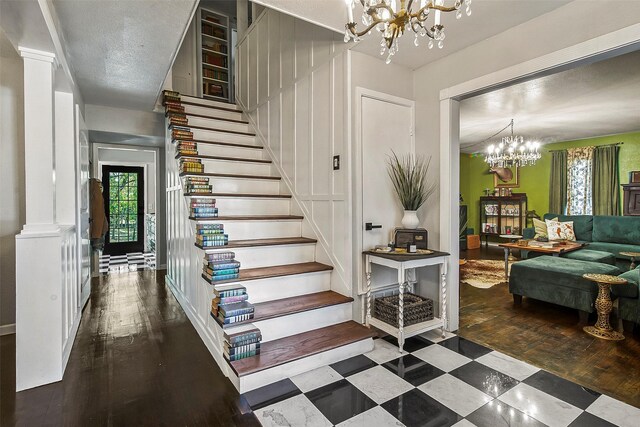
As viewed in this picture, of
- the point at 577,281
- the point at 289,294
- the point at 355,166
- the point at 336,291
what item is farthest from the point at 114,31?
the point at 577,281

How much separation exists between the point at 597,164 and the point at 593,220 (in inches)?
53.2

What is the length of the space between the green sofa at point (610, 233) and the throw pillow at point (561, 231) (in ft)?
0.57

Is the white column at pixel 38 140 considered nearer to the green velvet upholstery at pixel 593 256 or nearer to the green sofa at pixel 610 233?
the green velvet upholstery at pixel 593 256

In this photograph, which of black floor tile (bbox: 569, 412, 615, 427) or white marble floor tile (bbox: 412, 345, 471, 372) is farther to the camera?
white marble floor tile (bbox: 412, 345, 471, 372)

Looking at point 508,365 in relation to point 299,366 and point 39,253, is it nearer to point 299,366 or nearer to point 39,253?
point 299,366

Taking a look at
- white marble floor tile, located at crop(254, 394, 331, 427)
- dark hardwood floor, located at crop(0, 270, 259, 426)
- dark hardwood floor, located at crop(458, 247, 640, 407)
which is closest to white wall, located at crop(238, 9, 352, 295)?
white marble floor tile, located at crop(254, 394, 331, 427)

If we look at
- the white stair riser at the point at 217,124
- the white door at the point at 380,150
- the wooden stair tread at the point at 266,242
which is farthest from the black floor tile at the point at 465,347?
the white stair riser at the point at 217,124

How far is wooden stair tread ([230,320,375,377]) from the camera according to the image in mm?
2008

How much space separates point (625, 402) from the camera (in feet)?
6.00

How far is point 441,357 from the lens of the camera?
7.82 feet

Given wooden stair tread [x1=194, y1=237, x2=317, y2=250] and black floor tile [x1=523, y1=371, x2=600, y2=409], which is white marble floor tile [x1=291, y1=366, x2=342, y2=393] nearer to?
wooden stair tread [x1=194, y1=237, x2=317, y2=250]

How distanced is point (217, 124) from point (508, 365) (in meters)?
4.10

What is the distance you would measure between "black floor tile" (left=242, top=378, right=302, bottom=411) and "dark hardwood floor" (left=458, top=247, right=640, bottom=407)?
5.29 ft

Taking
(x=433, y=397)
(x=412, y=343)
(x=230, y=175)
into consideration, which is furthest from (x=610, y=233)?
(x=230, y=175)
